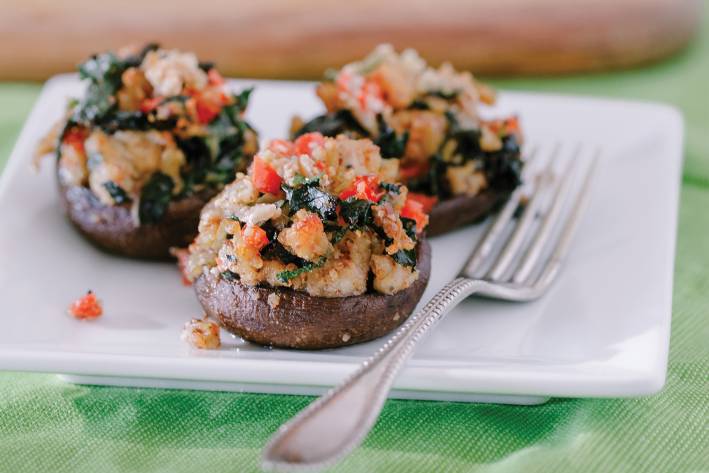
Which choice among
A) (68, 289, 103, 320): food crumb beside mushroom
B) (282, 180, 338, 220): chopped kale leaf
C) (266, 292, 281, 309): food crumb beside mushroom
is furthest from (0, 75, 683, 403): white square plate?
(282, 180, 338, 220): chopped kale leaf

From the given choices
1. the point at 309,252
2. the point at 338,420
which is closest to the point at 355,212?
the point at 309,252

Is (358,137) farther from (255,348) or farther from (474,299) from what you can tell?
(255,348)

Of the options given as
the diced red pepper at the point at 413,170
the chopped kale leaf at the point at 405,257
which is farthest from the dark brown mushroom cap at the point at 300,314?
the diced red pepper at the point at 413,170

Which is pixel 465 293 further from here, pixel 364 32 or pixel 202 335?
pixel 364 32

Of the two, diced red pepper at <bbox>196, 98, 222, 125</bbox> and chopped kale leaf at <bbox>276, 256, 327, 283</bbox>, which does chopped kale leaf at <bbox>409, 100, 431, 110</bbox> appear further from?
chopped kale leaf at <bbox>276, 256, 327, 283</bbox>

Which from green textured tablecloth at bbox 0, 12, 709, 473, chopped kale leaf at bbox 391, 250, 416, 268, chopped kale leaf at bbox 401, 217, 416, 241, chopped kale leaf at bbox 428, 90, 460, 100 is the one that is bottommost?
green textured tablecloth at bbox 0, 12, 709, 473

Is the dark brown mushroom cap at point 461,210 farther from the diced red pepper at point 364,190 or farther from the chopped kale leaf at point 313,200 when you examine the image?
the chopped kale leaf at point 313,200
